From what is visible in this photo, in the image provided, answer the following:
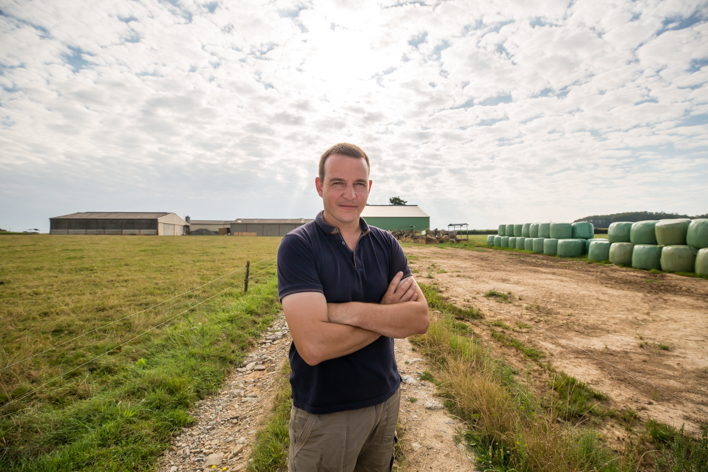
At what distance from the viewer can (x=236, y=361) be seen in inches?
208

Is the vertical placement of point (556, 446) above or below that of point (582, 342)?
above

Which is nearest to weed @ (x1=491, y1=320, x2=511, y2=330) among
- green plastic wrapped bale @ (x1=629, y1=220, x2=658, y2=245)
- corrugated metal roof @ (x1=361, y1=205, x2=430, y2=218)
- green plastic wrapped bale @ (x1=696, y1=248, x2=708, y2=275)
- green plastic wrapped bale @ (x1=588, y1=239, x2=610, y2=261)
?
green plastic wrapped bale @ (x1=696, y1=248, x2=708, y2=275)

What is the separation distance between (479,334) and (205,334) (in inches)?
217

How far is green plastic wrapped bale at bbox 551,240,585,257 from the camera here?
20391 millimetres

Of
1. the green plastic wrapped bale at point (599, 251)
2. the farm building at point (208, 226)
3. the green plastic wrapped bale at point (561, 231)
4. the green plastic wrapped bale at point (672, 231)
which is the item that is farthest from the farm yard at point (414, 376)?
the farm building at point (208, 226)

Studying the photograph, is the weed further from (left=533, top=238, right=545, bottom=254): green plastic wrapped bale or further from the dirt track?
(left=533, top=238, right=545, bottom=254): green plastic wrapped bale

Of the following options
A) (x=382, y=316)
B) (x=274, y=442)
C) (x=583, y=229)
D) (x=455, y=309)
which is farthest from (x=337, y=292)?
(x=583, y=229)

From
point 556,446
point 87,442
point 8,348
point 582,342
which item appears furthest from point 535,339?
point 8,348

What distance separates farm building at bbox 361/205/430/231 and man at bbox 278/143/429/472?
158 ft

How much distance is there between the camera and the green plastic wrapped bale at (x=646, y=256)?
13.9 m

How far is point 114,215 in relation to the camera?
6000 cm

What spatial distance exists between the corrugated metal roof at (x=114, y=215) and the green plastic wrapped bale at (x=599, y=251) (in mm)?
66131

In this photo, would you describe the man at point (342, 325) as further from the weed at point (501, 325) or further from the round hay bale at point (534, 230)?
the round hay bale at point (534, 230)

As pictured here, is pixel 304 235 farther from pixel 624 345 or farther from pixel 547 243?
pixel 547 243
